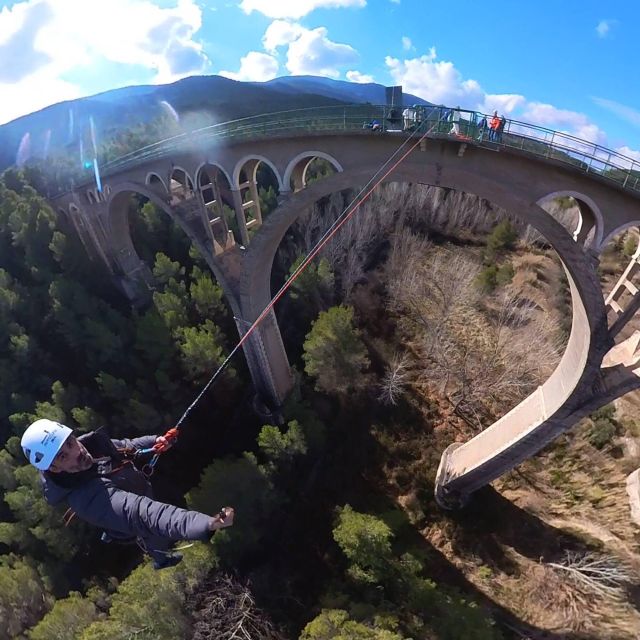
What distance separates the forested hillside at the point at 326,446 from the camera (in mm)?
13438

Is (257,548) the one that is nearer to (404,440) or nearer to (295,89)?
(404,440)

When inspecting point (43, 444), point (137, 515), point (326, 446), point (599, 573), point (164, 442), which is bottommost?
point (137, 515)

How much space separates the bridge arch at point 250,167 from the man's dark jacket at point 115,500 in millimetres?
11054

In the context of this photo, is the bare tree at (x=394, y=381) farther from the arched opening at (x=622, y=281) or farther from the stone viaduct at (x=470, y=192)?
the arched opening at (x=622, y=281)

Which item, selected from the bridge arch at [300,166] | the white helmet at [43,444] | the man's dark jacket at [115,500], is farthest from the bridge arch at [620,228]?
the white helmet at [43,444]

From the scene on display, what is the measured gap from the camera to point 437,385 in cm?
2102

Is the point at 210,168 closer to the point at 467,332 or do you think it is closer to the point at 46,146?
the point at 467,332

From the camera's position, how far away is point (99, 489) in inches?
201

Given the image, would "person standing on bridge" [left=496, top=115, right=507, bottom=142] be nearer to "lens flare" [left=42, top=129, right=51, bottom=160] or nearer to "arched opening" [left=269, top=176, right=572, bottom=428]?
"arched opening" [left=269, top=176, right=572, bottom=428]

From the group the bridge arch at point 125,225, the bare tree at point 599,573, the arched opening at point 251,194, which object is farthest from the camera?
the bridge arch at point 125,225

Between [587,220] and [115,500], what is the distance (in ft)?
41.4

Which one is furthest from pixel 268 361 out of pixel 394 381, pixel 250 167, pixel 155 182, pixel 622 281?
pixel 622 281

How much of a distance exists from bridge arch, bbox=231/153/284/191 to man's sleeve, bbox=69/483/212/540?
1169 cm

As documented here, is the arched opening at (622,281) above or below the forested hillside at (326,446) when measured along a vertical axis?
above
